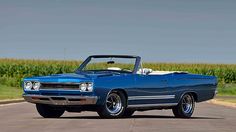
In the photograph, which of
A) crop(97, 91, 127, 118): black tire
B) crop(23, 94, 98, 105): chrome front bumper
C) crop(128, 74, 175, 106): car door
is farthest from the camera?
crop(128, 74, 175, 106): car door

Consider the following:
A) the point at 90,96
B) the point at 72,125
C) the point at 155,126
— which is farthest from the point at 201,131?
the point at 90,96

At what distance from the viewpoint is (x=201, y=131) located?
14578mm

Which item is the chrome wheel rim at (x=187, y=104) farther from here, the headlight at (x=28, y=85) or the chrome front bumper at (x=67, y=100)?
the headlight at (x=28, y=85)

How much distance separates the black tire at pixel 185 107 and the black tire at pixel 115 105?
8.14ft

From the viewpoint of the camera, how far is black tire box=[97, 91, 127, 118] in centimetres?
1870

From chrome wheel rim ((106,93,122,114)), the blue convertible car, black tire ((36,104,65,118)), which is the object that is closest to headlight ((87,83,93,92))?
the blue convertible car

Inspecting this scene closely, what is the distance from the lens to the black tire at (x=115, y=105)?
736 inches

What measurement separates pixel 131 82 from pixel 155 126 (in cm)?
357

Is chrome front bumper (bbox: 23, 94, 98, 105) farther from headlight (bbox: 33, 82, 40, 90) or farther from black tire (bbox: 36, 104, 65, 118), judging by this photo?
black tire (bbox: 36, 104, 65, 118)

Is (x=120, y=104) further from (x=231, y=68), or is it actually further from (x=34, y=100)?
(x=231, y=68)

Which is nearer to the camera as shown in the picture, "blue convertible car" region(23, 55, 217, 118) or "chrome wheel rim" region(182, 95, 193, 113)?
"blue convertible car" region(23, 55, 217, 118)

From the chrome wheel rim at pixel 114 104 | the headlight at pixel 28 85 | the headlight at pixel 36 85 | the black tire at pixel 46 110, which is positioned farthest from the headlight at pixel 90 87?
the headlight at pixel 28 85

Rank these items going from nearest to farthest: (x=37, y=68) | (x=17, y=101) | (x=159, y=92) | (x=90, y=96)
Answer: (x=90, y=96)
(x=159, y=92)
(x=17, y=101)
(x=37, y=68)

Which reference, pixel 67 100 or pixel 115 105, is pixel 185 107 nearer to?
pixel 115 105
